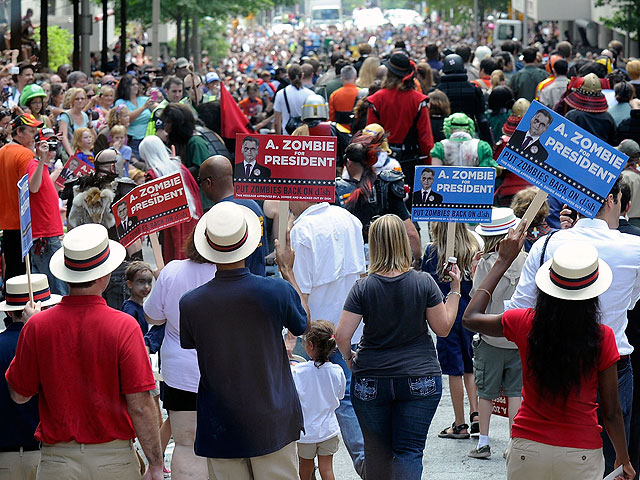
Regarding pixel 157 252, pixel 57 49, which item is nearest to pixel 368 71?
pixel 157 252

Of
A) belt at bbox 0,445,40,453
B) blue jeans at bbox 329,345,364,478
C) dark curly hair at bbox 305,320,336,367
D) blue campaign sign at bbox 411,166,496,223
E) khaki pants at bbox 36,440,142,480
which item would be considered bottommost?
blue jeans at bbox 329,345,364,478

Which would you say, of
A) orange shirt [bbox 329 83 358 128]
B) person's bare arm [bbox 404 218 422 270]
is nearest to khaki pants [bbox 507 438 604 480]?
person's bare arm [bbox 404 218 422 270]

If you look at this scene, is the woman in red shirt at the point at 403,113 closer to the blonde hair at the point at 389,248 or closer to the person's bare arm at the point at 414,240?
the person's bare arm at the point at 414,240

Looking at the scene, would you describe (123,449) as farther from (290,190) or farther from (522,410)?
(290,190)

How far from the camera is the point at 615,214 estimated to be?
5.51 metres

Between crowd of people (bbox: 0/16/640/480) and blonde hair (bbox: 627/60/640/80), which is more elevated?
blonde hair (bbox: 627/60/640/80)

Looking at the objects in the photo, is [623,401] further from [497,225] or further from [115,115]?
[115,115]

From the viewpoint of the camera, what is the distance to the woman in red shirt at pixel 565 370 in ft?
15.3

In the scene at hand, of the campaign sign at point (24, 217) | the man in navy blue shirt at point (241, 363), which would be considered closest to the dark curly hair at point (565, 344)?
the man in navy blue shirt at point (241, 363)

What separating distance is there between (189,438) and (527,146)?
2341 millimetres

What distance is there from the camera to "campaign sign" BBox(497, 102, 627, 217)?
17.8ft

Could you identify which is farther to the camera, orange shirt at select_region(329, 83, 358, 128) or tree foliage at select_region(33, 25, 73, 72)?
tree foliage at select_region(33, 25, 73, 72)

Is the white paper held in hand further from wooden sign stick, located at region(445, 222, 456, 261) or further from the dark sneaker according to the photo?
the dark sneaker

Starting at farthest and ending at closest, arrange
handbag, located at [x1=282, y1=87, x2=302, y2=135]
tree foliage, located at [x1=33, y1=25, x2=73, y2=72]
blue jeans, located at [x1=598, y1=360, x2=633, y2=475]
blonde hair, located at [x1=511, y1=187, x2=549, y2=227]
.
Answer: tree foliage, located at [x1=33, y1=25, x2=73, y2=72] < handbag, located at [x1=282, y1=87, x2=302, y2=135] < blonde hair, located at [x1=511, y1=187, x2=549, y2=227] < blue jeans, located at [x1=598, y1=360, x2=633, y2=475]
